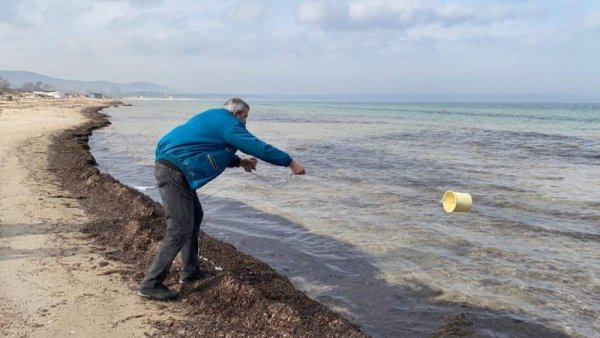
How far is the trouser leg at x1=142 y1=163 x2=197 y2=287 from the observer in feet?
16.0

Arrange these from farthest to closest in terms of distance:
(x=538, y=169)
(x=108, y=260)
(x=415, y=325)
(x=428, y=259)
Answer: (x=538, y=169)
(x=428, y=259)
(x=108, y=260)
(x=415, y=325)

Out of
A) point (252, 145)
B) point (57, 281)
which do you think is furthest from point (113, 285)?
point (252, 145)

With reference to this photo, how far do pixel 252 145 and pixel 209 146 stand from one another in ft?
1.51

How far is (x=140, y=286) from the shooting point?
16.8 feet

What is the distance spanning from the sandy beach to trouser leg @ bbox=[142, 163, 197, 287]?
1.18 ft

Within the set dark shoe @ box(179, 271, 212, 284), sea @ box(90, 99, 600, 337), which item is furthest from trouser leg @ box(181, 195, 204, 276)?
sea @ box(90, 99, 600, 337)

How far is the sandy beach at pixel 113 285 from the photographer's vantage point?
4.55 metres

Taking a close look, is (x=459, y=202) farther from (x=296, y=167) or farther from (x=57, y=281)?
(x=57, y=281)

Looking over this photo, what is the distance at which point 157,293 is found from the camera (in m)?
5.05

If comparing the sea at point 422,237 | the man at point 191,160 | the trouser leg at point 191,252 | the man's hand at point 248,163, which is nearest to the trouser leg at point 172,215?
the man at point 191,160

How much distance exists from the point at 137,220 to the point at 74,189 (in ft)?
12.0

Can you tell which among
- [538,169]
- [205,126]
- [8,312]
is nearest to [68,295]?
[8,312]

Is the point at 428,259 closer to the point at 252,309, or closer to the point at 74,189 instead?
the point at 252,309

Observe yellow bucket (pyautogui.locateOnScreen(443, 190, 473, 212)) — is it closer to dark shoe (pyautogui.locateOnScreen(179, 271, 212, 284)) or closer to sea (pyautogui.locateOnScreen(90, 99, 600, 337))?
sea (pyautogui.locateOnScreen(90, 99, 600, 337))
